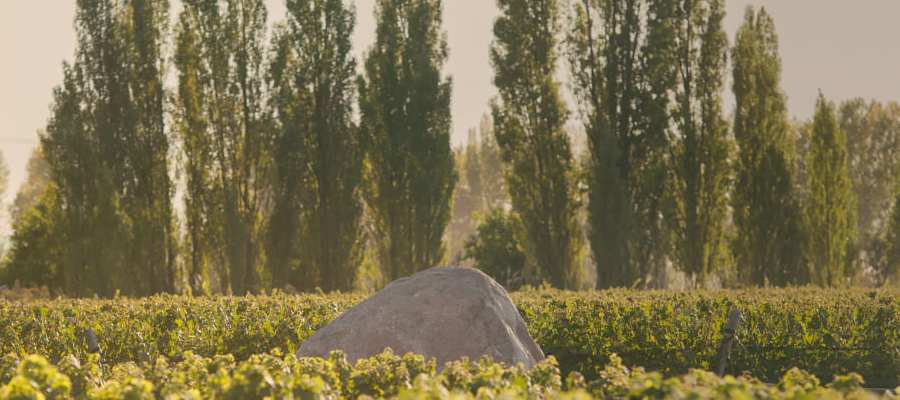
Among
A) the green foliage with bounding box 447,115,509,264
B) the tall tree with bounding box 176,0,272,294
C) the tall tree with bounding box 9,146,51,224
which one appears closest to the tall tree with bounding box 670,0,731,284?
the tall tree with bounding box 176,0,272,294

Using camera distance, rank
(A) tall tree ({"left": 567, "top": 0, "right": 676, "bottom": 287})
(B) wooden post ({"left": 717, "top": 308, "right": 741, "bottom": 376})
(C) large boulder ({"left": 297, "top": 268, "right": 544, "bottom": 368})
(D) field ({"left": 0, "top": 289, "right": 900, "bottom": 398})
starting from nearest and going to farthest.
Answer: (C) large boulder ({"left": 297, "top": 268, "right": 544, "bottom": 368})
(B) wooden post ({"left": 717, "top": 308, "right": 741, "bottom": 376})
(D) field ({"left": 0, "top": 289, "right": 900, "bottom": 398})
(A) tall tree ({"left": 567, "top": 0, "right": 676, "bottom": 287})

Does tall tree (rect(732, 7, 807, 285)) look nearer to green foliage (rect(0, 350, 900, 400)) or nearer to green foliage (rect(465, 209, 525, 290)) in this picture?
green foliage (rect(465, 209, 525, 290))

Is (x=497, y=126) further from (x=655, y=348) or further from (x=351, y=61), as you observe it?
(x=655, y=348)

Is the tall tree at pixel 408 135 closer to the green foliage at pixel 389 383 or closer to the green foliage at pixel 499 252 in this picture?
the green foliage at pixel 499 252

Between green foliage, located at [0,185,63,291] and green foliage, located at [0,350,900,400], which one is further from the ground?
green foliage, located at [0,185,63,291]

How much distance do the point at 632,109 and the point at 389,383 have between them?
64.7 feet

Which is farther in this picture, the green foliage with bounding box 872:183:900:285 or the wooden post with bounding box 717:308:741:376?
the green foliage with bounding box 872:183:900:285

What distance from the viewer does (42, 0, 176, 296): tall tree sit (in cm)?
2391

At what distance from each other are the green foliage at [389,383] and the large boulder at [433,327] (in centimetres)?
222

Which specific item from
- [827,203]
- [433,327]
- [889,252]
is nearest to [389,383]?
[433,327]

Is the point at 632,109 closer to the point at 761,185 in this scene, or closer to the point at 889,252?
the point at 761,185

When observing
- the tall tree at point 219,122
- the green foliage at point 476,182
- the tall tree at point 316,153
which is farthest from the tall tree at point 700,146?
the green foliage at point 476,182

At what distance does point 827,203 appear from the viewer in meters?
27.9

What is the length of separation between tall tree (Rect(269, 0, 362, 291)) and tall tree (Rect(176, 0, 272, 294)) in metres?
0.46
